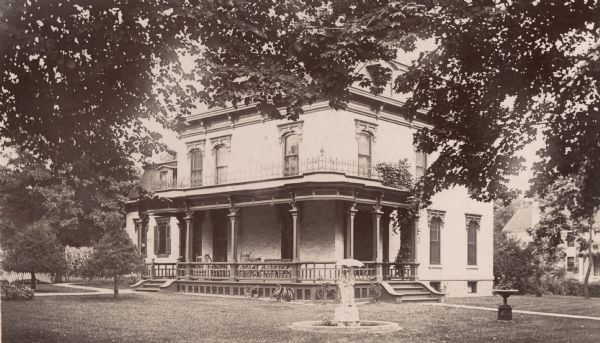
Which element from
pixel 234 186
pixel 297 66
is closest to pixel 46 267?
pixel 234 186

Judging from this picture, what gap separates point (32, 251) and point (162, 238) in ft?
32.3

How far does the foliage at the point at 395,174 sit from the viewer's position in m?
27.8

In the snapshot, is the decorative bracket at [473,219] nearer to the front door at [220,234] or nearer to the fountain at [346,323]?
the front door at [220,234]

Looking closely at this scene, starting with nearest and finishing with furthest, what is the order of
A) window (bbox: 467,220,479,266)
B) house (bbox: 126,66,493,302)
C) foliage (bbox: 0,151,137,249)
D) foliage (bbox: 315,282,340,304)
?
foliage (bbox: 0,151,137,249), foliage (bbox: 315,282,340,304), house (bbox: 126,66,493,302), window (bbox: 467,220,479,266)

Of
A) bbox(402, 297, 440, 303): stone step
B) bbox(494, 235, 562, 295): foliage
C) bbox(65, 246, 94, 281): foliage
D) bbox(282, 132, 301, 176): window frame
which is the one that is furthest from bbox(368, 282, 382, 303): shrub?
bbox(494, 235, 562, 295): foliage

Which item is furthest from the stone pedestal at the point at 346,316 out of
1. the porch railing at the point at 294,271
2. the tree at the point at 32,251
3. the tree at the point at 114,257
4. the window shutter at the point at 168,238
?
the window shutter at the point at 168,238

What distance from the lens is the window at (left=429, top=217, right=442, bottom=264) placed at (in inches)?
1236

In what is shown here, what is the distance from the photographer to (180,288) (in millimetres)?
30094

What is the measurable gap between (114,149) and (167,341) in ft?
14.4

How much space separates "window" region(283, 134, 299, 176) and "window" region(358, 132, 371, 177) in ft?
8.46

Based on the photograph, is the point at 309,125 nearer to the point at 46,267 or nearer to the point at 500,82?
the point at 46,267

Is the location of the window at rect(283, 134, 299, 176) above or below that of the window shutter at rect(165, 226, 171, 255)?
above

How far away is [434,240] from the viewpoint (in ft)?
104

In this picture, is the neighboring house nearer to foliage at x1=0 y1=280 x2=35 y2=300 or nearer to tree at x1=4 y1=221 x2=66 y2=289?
tree at x1=4 y1=221 x2=66 y2=289
